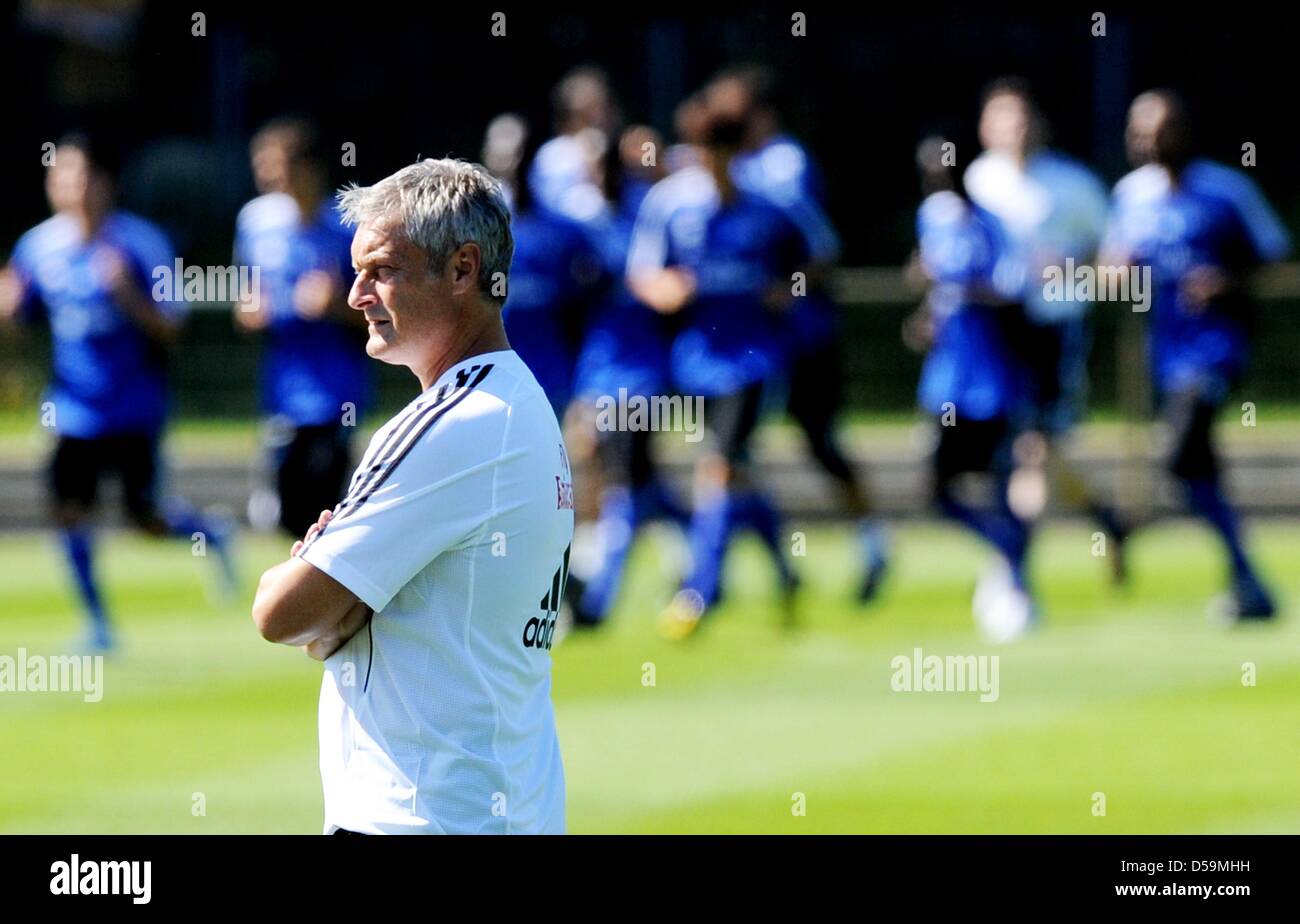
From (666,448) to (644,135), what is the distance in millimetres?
4725

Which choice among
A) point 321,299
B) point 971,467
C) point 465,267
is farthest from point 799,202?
point 465,267

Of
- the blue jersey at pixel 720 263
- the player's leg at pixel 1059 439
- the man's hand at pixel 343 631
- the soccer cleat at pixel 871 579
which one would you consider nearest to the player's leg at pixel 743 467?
the blue jersey at pixel 720 263

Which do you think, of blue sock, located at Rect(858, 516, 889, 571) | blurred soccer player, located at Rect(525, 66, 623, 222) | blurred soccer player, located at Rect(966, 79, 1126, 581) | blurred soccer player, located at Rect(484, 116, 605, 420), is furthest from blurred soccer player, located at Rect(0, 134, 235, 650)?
blurred soccer player, located at Rect(966, 79, 1126, 581)

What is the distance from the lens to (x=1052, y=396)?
12.9 meters

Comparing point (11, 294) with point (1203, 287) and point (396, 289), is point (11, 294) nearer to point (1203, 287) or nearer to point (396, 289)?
point (1203, 287)

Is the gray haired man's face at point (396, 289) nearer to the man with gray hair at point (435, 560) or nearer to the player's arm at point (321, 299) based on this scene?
the man with gray hair at point (435, 560)

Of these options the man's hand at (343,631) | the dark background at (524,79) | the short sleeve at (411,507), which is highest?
the dark background at (524,79)

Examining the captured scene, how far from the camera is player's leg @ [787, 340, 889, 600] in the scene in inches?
492

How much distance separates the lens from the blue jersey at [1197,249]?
11664 millimetres

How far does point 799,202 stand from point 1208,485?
2.59m

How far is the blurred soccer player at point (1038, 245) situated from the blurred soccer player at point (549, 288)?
2163 mm

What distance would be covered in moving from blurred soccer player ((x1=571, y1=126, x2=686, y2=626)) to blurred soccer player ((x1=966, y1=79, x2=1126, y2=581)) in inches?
74.9
